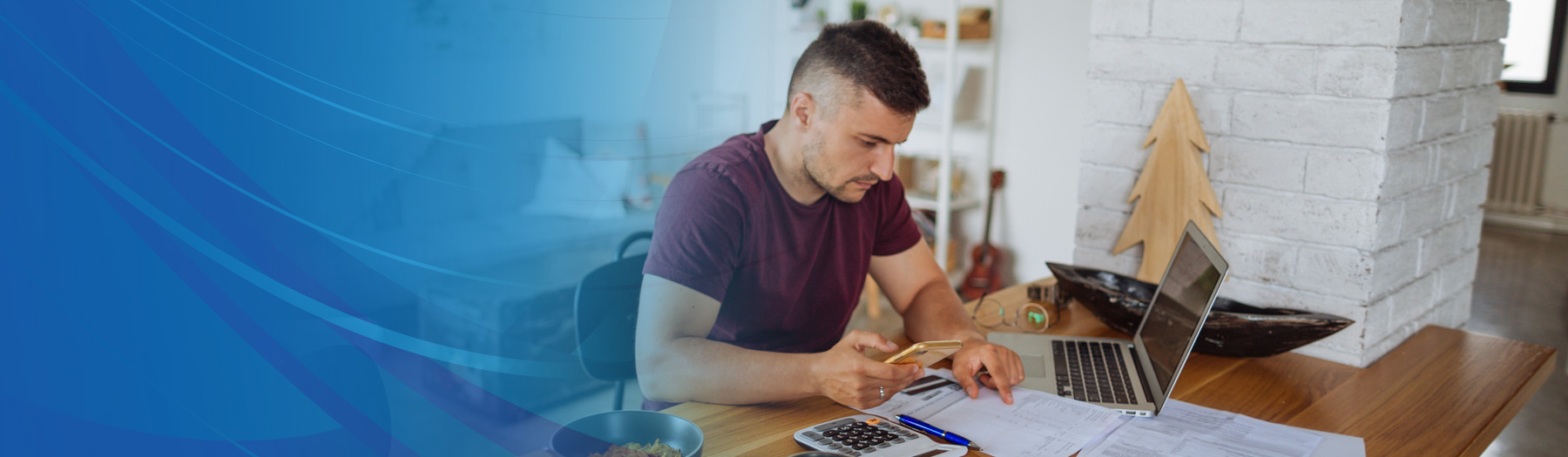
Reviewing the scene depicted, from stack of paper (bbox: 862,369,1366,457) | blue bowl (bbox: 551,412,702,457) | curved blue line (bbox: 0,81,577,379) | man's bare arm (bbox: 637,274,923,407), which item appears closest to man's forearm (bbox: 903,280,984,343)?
stack of paper (bbox: 862,369,1366,457)

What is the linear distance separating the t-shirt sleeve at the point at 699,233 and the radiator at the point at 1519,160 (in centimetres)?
636

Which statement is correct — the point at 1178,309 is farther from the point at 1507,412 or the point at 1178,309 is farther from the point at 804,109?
the point at 804,109

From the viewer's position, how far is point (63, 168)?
32 centimetres

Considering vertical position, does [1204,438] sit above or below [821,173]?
below

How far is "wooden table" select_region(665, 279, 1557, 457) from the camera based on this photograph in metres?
1.07

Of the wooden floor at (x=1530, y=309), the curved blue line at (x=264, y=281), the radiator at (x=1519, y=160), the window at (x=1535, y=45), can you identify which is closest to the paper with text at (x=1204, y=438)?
the curved blue line at (x=264, y=281)

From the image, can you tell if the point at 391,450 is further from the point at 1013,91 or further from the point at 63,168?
the point at 1013,91

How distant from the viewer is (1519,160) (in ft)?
19.3

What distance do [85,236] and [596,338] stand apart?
0.27 meters

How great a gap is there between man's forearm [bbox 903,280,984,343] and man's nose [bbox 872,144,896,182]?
0.27 metres

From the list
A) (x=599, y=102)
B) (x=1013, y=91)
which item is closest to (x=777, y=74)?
(x=599, y=102)

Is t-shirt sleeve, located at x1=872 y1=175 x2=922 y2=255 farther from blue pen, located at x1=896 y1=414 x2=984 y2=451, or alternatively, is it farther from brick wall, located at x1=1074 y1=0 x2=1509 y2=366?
blue pen, located at x1=896 y1=414 x2=984 y2=451

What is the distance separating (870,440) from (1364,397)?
2.51 ft
